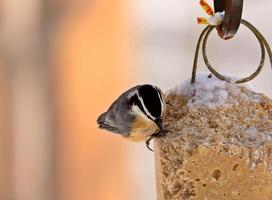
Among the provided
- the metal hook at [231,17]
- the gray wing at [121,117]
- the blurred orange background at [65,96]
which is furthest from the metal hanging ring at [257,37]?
the blurred orange background at [65,96]

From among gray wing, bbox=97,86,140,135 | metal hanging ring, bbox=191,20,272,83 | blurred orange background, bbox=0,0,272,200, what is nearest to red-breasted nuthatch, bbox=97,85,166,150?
gray wing, bbox=97,86,140,135

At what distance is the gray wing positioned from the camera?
159 centimetres

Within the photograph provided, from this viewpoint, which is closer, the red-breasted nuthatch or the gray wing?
the red-breasted nuthatch

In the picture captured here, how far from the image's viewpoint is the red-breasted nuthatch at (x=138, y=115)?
1447mm

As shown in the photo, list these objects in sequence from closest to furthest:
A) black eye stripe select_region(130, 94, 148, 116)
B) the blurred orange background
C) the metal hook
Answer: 1. the metal hook
2. black eye stripe select_region(130, 94, 148, 116)
3. the blurred orange background

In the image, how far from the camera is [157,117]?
144 cm

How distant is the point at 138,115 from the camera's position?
1530mm

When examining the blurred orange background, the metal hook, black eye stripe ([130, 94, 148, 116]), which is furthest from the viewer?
the blurred orange background

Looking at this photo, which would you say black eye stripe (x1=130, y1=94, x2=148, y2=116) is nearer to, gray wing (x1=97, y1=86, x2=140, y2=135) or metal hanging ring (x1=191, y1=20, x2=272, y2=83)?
gray wing (x1=97, y1=86, x2=140, y2=135)

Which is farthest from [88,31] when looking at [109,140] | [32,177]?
[32,177]

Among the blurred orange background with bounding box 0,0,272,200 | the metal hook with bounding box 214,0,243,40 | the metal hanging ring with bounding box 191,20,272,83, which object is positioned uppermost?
the metal hook with bounding box 214,0,243,40

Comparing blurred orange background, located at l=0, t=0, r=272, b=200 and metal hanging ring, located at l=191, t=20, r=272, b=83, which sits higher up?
metal hanging ring, located at l=191, t=20, r=272, b=83

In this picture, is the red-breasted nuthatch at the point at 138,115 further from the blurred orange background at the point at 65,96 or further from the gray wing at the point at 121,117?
the blurred orange background at the point at 65,96

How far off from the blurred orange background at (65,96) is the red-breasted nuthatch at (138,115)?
4.35 feet
